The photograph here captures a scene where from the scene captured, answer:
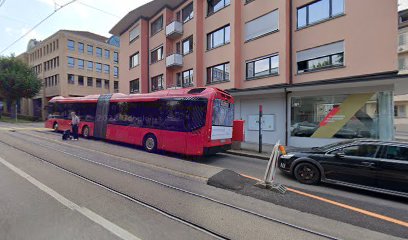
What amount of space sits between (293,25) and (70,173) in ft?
47.3

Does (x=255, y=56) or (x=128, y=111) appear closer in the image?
(x=128, y=111)

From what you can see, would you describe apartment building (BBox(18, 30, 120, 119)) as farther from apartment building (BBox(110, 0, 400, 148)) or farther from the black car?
the black car

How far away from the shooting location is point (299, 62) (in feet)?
46.6

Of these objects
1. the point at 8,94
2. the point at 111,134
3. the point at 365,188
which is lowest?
the point at 365,188

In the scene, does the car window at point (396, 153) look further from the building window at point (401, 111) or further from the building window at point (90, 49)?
the building window at point (90, 49)

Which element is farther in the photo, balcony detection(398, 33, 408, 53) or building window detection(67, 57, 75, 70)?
building window detection(67, 57, 75, 70)

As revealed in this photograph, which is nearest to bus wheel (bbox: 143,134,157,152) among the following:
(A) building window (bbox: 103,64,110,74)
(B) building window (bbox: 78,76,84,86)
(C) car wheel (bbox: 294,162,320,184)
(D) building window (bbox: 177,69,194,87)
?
(C) car wheel (bbox: 294,162,320,184)

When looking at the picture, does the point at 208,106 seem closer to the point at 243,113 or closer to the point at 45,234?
the point at 45,234

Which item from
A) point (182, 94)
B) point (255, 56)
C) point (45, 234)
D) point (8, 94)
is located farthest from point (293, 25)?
point (8, 94)

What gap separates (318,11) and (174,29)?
39.5 ft

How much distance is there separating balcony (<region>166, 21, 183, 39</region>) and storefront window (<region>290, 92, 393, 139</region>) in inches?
489

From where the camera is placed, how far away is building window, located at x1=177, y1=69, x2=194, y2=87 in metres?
20.4

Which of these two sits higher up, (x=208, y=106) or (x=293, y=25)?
(x=293, y=25)

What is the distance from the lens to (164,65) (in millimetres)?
22609
